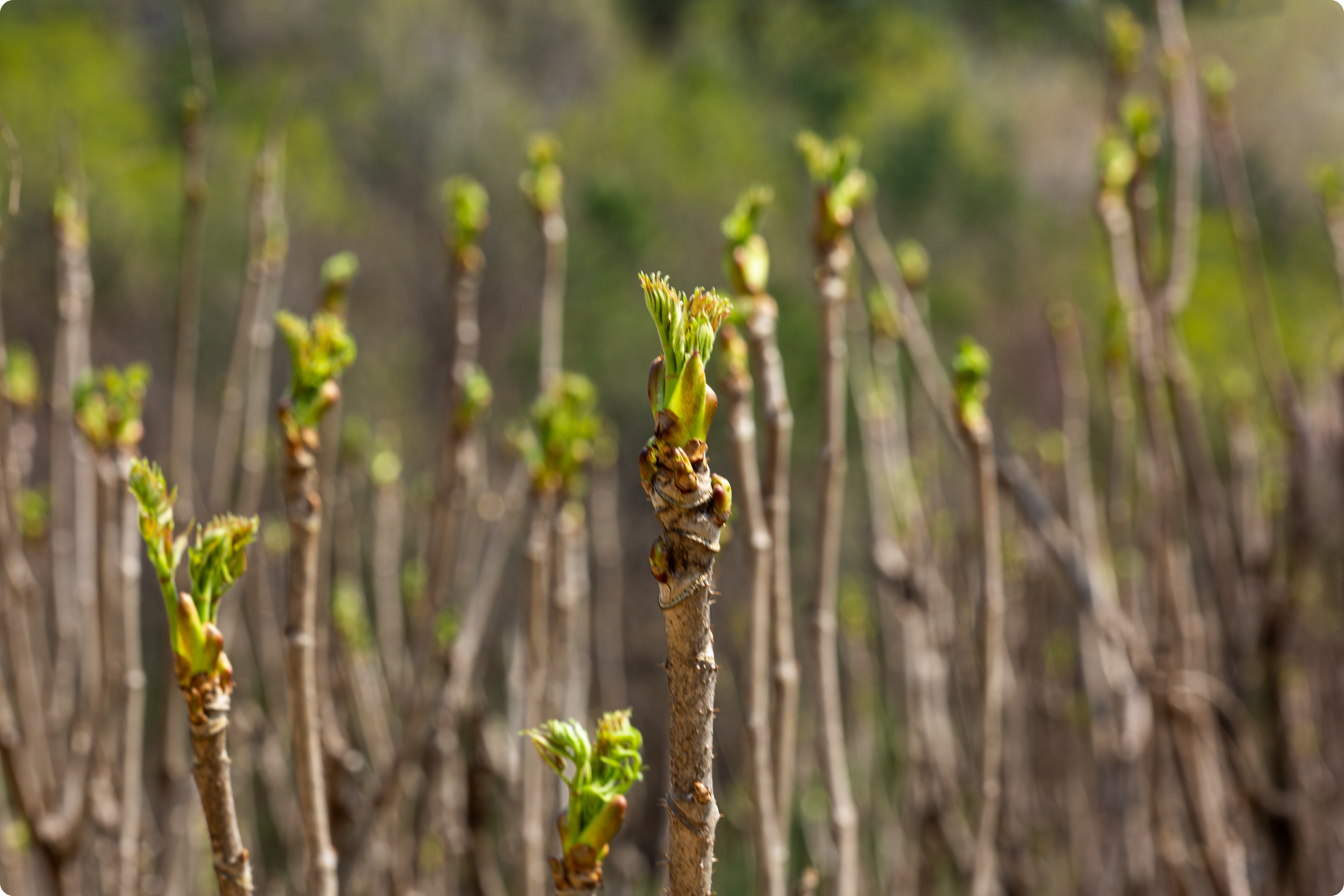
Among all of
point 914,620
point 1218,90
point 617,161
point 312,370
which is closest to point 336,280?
point 312,370

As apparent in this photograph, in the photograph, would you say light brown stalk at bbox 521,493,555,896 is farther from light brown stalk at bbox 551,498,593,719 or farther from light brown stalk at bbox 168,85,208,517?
light brown stalk at bbox 168,85,208,517

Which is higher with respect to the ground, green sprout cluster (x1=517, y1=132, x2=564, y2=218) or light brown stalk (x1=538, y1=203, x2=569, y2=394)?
green sprout cluster (x1=517, y1=132, x2=564, y2=218)

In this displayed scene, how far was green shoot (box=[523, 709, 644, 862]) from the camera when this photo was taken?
1.39 ft

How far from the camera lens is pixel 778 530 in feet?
2.14

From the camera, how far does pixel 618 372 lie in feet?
18.1

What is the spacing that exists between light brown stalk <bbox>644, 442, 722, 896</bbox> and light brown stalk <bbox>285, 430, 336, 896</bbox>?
23 cm

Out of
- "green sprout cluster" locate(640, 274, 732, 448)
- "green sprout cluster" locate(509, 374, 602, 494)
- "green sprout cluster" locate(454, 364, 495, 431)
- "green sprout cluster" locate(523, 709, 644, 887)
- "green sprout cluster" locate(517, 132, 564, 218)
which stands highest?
"green sprout cluster" locate(517, 132, 564, 218)

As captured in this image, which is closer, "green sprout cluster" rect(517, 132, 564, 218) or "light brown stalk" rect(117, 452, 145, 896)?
"light brown stalk" rect(117, 452, 145, 896)

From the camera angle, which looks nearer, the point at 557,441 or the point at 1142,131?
the point at 557,441

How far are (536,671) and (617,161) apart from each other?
20.1 ft

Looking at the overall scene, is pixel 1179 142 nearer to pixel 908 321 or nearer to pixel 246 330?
pixel 908 321

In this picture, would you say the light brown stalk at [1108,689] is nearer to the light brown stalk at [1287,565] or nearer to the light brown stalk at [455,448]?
the light brown stalk at [1287,565]

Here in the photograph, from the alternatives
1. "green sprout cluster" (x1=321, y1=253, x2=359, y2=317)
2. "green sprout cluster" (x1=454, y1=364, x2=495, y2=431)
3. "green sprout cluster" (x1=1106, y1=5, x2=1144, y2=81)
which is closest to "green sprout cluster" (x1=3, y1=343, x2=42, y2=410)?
"green sprout cluster" (x1=321, y1=253, x2=359, y2=317)

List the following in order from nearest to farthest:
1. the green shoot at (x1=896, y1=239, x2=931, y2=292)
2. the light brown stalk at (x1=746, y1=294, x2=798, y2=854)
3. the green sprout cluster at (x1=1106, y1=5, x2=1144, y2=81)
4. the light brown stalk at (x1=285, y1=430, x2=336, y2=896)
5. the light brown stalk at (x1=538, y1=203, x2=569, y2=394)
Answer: the light brown stalk at (x1=285, y1=430, x2=336, y2=896) → the light brown stalk at (x1=746, y1=294, x2=798, y2=854) → the light brown stalk at (x1=538, y1=203, x2=569, y2=394) → the green sprout cluster at (x1=1106, y1=5, x2=1144, y2=81) → the green shoot at (x1=896, y1=239, x2=931, y2=292)
